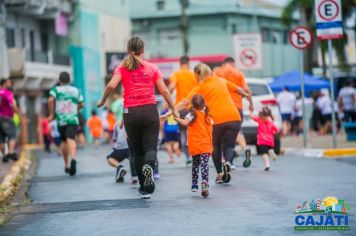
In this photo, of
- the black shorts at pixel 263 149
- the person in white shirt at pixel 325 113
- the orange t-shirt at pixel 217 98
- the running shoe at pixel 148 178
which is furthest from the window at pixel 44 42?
the running shoe at pixel 148 178

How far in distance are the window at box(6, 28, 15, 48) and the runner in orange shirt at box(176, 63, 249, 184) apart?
120 ft

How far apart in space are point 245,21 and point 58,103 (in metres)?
56.6

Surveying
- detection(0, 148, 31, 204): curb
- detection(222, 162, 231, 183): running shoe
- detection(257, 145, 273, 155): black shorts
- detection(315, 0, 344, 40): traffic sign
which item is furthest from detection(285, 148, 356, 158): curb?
detection(222, 162, 231, 183): running shoe

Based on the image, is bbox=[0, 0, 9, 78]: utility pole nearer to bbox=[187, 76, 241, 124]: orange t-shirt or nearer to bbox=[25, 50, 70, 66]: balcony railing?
bbox=[25, 50, 70, 66]: balcony railing

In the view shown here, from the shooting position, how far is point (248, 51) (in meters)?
29.0

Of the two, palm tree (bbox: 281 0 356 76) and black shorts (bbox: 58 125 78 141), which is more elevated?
palm tree (bbox: 281 0 356 76)

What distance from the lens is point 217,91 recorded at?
1350 centimetres

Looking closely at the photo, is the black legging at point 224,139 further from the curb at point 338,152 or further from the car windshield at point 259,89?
the car windshield at point 259,89

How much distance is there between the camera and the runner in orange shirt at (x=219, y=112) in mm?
13391

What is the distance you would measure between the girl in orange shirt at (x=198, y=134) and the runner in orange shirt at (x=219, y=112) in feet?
2.15

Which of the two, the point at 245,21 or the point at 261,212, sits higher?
the point at 245,21

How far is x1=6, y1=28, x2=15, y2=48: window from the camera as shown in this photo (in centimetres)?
4950

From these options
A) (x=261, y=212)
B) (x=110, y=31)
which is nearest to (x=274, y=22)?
(x=110, y=31)

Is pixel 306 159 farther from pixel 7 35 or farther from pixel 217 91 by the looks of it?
pixel 7 35
